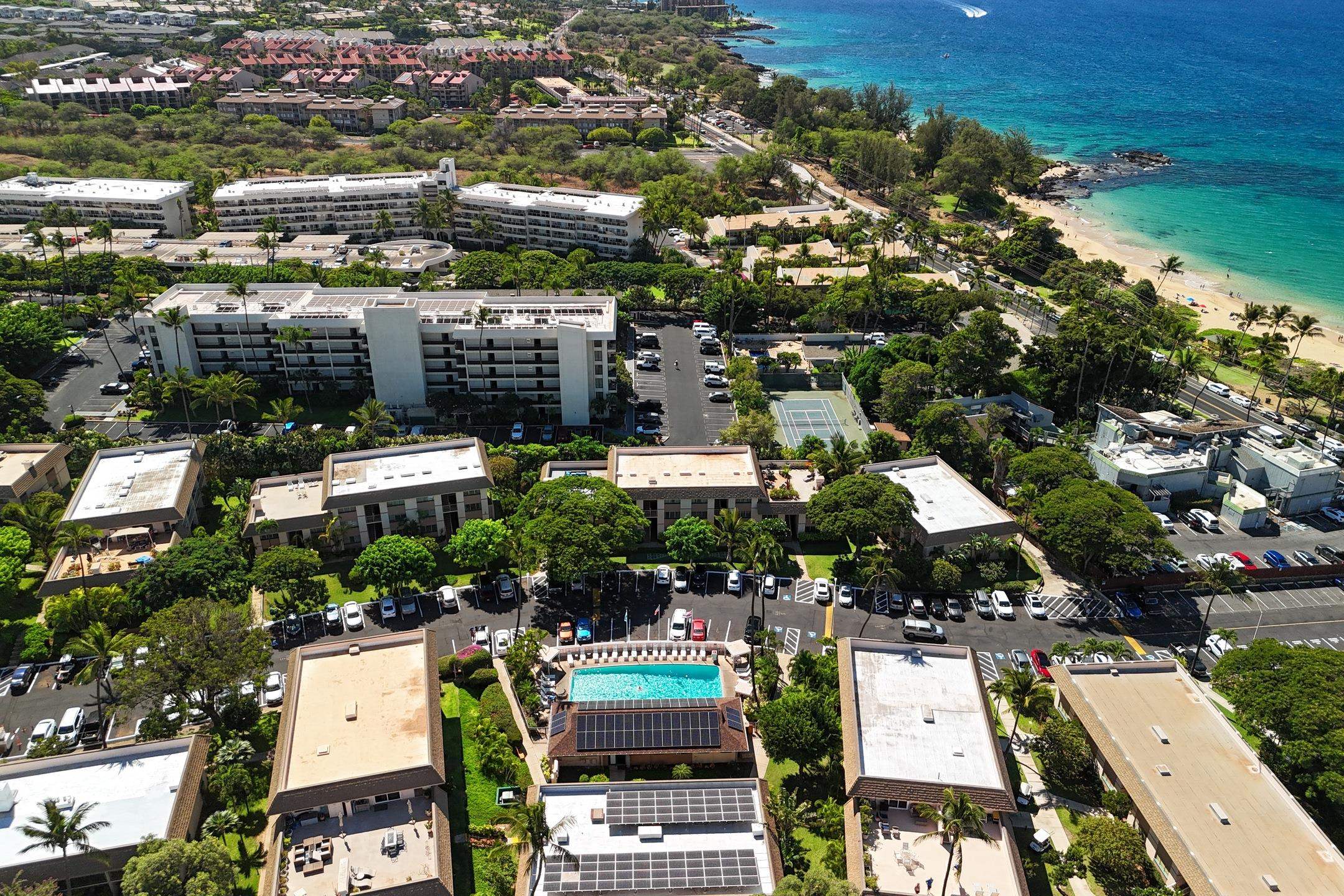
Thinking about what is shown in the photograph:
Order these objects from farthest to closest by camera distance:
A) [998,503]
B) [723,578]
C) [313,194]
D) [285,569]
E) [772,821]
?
[313,194] → [998,503] → [723,578] → [285,569] → [772,821]

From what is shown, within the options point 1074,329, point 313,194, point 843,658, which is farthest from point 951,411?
point 313,194

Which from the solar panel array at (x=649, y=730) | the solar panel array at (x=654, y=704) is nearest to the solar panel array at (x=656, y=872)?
the solar panel array at (x=649, y=730)

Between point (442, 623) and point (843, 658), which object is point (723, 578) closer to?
point (843, 658)

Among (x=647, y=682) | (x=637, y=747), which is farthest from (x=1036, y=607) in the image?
(x=637, y=747)

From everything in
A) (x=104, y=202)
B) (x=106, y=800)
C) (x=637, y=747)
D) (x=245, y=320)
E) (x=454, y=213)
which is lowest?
(x=637, y=747)

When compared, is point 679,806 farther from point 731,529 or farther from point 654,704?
point 731,529

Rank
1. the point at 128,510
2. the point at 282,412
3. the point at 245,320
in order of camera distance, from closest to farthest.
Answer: the point at 128,510
the point at 282,412
the point at 245,320

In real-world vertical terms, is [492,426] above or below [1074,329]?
below
